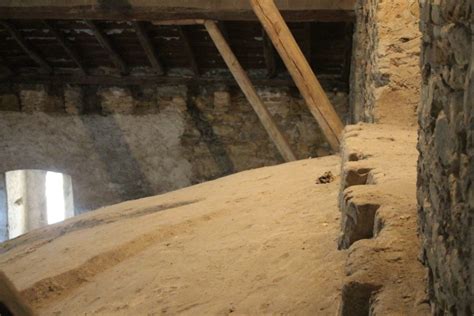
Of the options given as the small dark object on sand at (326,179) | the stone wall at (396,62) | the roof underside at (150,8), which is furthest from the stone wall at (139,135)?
the small dark object on sand at (326,179)

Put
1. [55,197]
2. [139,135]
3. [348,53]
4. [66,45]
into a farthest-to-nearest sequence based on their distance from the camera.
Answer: [55,197], [139,135], [66,45], [348,53]

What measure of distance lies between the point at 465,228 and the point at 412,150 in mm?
2070

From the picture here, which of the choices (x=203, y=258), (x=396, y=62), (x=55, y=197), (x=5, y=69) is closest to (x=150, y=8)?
(x=5, y=69)

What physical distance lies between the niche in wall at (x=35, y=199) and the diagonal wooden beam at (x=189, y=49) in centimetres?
286

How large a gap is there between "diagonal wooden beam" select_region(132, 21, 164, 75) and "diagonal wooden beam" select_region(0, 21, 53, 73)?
1.43m

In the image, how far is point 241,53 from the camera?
7219mm

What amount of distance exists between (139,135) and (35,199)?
2.78 m

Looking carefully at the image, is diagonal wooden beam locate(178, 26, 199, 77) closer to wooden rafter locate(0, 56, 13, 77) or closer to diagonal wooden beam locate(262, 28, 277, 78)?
diagonal wooden beam locate(262, 28, 277, 78)

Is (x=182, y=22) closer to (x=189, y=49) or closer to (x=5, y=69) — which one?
(x=189, y=49)

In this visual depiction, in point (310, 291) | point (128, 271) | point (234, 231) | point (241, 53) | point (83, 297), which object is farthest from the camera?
point (241, 53)

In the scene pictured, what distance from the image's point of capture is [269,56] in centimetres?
702

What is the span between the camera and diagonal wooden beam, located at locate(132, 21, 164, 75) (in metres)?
6.79

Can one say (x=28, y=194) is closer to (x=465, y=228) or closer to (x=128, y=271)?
(x=128, y=271)

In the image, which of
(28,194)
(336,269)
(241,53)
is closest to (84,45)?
(241,53)
